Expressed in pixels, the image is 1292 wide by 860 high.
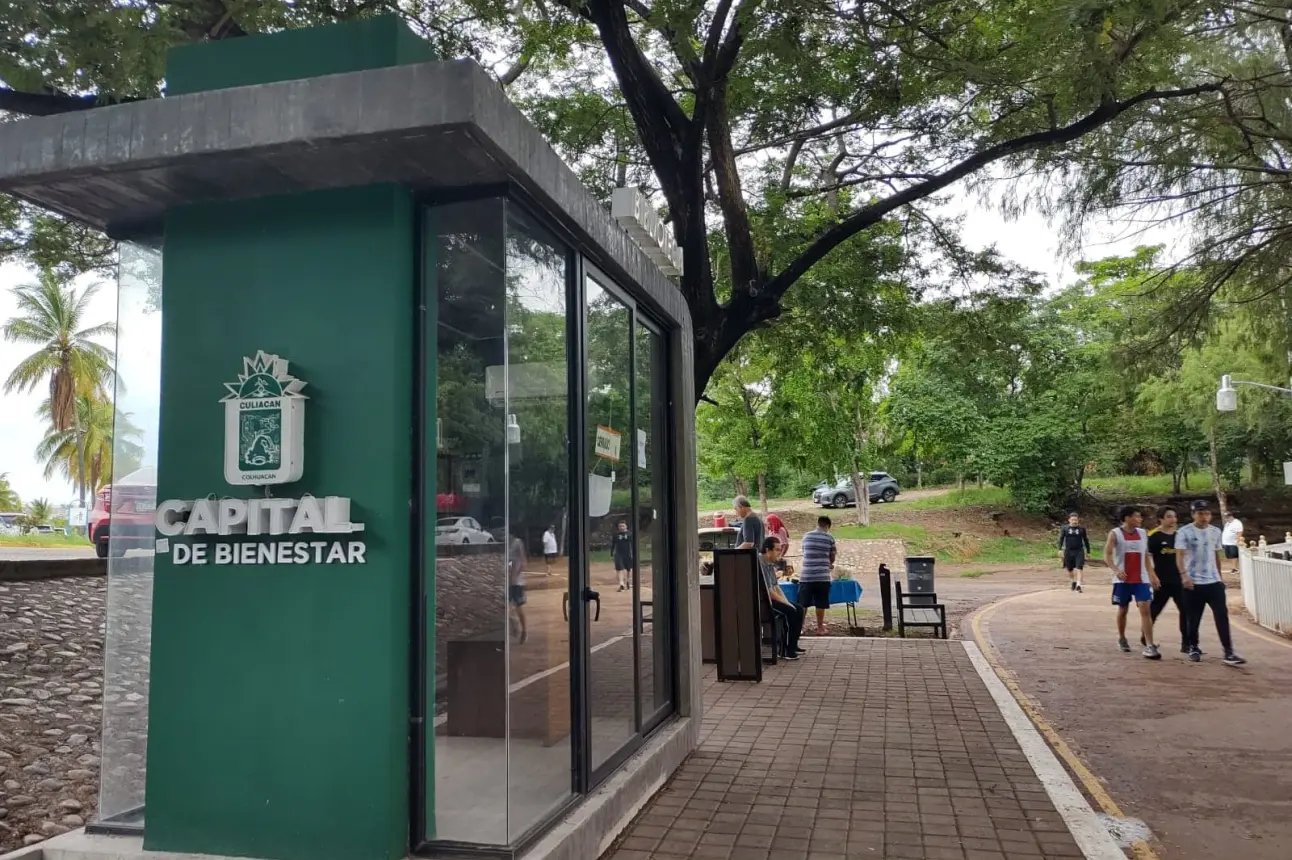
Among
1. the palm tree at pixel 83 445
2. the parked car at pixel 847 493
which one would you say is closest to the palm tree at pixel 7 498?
the palm tree at pixel 83 445

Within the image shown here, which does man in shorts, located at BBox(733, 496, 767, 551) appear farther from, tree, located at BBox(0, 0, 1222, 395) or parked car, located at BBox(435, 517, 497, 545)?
parked car, located at BBox(435, 517, 497, 545)

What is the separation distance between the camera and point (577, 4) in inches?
293

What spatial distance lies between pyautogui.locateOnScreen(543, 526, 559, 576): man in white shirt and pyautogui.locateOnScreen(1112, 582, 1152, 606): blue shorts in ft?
29.7

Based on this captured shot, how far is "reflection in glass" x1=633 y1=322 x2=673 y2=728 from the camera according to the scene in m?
5.91

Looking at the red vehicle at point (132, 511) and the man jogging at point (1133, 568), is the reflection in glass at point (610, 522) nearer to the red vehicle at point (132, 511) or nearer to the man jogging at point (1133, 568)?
the red vehicle at point (132, 511)

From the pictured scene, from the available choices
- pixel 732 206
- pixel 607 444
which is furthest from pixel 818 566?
pixel 607 444

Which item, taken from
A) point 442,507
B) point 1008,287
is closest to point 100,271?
point 442,507

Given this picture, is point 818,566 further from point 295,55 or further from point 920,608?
point 295,55

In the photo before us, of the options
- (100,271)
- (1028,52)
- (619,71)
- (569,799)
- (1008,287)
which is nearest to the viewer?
(569,799)

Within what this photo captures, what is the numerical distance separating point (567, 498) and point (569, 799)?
1.44m

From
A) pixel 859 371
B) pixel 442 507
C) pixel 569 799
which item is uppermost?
pixel 859 371

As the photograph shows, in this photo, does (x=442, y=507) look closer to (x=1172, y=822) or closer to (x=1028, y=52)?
(x=1172, y=822)

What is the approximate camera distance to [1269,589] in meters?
13.7

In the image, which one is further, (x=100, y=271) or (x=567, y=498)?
(x=100, y=271)
